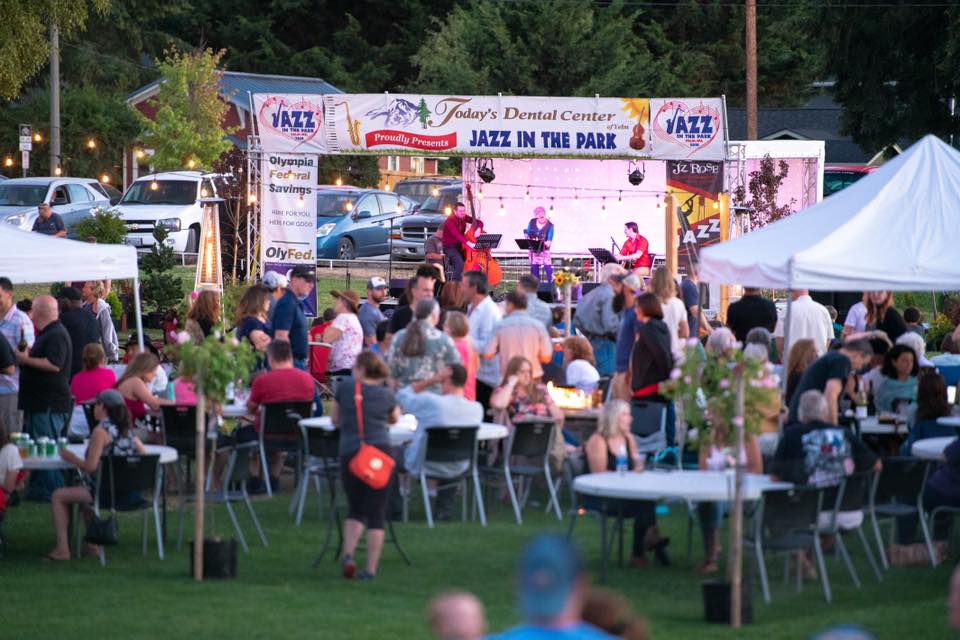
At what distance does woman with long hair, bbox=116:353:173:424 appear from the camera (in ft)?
38.0

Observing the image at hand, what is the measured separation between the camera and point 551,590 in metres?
3.41

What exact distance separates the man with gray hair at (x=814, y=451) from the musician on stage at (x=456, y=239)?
14.2 meters

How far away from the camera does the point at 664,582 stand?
367 inches

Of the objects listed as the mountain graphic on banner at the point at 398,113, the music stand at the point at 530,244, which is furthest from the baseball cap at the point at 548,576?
the music stand at the point at 530,244

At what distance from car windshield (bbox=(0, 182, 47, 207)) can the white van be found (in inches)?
56.6

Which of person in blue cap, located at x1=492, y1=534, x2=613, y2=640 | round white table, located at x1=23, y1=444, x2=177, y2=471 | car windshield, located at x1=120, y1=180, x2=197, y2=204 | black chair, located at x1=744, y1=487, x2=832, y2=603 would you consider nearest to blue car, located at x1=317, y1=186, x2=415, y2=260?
car windshield, located at x1=120, y1=180, x2=197, y2=204

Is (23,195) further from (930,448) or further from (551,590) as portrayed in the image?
(551,590)

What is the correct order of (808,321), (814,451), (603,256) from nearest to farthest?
(814,451) < (808,321) < (603,256)

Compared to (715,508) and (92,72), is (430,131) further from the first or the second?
(92,72)

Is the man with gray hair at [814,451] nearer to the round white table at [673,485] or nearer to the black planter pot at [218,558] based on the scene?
the round white table at [673,485]

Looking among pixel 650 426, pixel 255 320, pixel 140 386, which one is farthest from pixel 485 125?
pixel 140 386

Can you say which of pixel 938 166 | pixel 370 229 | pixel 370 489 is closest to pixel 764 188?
pixel 370 229

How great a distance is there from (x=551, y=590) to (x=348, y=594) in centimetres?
565

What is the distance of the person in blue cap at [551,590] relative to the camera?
134 inches
